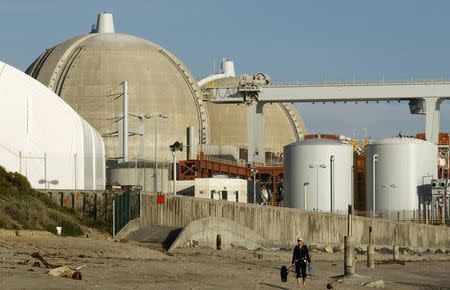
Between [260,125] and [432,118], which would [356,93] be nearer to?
[432,118]

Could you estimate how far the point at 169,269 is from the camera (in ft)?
131

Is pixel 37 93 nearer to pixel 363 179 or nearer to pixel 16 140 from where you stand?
pixel 16 140

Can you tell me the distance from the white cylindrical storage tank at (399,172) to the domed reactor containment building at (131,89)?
2469cm

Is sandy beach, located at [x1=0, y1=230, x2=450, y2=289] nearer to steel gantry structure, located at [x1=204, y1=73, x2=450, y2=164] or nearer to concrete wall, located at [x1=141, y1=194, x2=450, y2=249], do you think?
concrete wall, located at [x1=141, y1=194, x2=450, y2=249]

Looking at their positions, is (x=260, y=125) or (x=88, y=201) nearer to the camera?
(x=88, y=201)

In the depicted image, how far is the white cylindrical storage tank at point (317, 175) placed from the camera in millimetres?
97875

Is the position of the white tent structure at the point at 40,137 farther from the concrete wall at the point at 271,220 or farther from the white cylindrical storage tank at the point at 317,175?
the white cylindrical storage tank at the point at 317,175

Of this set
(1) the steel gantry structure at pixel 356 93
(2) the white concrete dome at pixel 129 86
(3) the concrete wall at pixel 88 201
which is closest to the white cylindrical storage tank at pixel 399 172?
(1) the steel gantry structure at pixel 356 93

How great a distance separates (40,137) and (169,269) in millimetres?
35743

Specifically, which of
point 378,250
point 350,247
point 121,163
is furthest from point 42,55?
point 350,247

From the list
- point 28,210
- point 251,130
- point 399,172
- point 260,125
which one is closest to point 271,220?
point 28,210

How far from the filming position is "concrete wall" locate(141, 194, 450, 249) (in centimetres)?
6238

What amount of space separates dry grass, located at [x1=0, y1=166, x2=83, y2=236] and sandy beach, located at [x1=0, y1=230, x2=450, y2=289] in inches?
48.8

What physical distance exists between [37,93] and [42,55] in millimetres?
54281
